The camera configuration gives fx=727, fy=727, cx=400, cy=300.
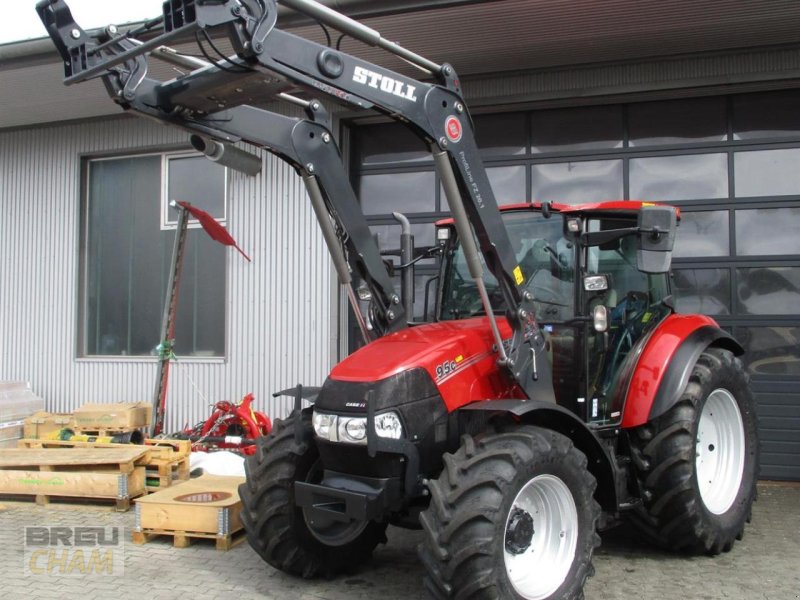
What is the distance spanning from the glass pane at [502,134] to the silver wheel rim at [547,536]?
5.24 m

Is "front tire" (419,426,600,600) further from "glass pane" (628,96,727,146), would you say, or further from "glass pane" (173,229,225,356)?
"glass pane" (173,229,225,356)

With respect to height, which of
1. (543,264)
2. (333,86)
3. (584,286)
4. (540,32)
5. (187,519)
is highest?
(540,32)

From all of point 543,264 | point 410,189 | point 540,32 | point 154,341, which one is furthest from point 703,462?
point 154,341

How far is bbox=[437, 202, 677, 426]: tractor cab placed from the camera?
475 centimetres

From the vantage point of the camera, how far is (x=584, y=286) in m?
4.80

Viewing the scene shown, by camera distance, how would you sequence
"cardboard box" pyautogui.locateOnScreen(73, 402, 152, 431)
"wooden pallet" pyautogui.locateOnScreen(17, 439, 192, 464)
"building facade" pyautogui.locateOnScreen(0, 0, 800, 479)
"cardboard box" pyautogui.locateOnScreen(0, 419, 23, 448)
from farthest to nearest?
"cardboard box" pyautogui.locateOnScreen(0, 419, 23, 448) < "cardboard box" pyautogui.locateOnScreen(73, 402, 152, 431) < "building facade" pyautogui.locateOnScreen(0, 0, 800, 479) < "wooden pallet" pyautogui.locateOnScreen(17, 439, 192, 464)

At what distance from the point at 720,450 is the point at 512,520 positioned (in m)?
2.55

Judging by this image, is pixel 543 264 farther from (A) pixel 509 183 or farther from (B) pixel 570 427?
(A) pixel 509 183

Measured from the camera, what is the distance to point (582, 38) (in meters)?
7.35

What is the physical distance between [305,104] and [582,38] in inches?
156

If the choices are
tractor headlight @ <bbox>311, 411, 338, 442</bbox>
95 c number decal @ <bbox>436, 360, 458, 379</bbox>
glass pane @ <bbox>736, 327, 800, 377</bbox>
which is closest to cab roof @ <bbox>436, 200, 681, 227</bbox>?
95 c number decal @ <bbox>436, 360, 458, 379</bbox>

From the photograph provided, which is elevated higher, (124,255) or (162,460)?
(124,255)

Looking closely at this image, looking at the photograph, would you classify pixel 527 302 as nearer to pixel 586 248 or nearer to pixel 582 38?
pixel 586 248

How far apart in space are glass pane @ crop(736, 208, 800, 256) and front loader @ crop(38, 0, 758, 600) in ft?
8.34
